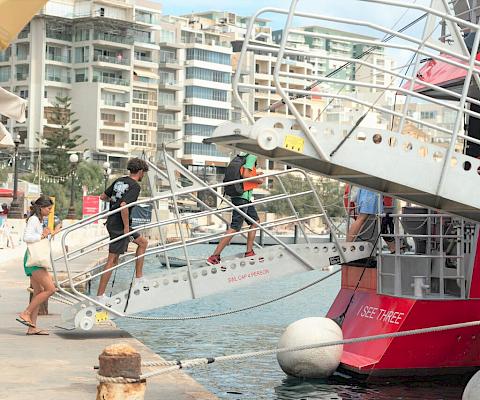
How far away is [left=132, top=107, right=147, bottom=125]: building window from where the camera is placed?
401 feet

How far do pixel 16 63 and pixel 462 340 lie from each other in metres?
109

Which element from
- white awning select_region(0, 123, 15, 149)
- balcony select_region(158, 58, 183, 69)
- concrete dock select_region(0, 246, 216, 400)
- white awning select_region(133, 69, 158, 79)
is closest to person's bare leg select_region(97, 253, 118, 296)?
concrete dock select_region(0, 246, 216, 400)

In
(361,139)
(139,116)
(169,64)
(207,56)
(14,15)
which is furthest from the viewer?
(207,56)

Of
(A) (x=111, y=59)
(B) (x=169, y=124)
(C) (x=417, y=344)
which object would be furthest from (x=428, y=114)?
(B) (x=169, y=124)

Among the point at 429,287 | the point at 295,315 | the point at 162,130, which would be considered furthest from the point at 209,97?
the point at 429,287

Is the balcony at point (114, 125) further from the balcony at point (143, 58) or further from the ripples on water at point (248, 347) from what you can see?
the ripples on water at point (248, 347)

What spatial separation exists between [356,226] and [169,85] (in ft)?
377

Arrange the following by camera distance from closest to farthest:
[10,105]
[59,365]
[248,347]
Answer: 1. [59,365]
2. [10,105]
3. [248,347]

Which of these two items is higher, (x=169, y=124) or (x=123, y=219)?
(x=169, y=124)

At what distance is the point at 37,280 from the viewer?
12883 millimetres

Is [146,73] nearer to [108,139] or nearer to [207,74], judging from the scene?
[207,74]

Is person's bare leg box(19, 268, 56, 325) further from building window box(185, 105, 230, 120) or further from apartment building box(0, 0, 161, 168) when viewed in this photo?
building window box(185, 105, 230, 120)

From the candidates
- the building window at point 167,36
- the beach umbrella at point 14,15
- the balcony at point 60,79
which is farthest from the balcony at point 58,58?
the beach umbrella at point 14,15

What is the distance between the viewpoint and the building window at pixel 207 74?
130m
